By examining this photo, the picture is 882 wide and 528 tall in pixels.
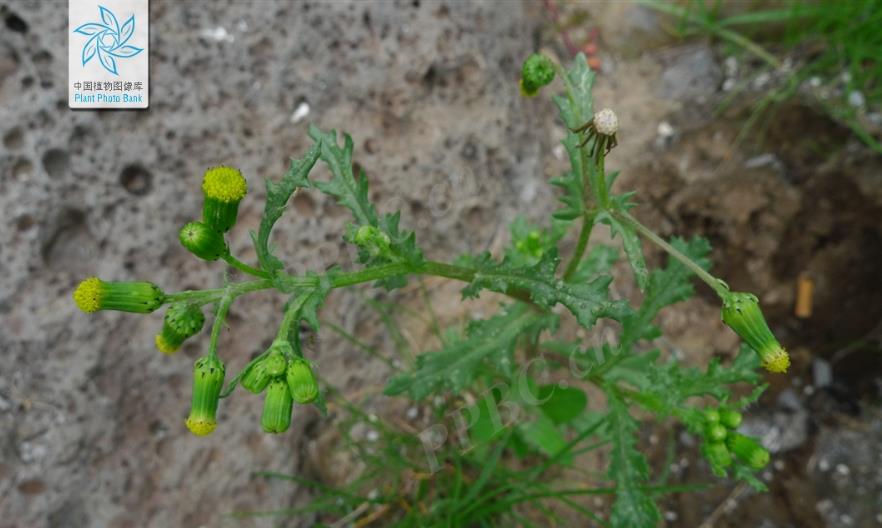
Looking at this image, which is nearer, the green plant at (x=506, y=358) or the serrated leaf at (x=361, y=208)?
the green plant at (x=506, y=358)

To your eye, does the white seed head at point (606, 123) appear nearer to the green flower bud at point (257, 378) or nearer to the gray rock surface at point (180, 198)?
the green flower bud at point (257, 378)

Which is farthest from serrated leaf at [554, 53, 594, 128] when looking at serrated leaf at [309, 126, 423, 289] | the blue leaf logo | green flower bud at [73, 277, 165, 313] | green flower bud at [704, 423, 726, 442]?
the blue leaf logo

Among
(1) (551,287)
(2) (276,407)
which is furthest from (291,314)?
(1) (551,287)

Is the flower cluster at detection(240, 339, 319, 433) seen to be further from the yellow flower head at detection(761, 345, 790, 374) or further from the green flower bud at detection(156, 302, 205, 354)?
the yellow flower head at detection(761, 345, 790, 374)

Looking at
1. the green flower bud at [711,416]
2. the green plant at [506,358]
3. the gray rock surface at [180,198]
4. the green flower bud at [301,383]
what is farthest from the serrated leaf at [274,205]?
the green flower bud at [711,416]

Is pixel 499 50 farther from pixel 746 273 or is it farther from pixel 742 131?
pixel 746 273

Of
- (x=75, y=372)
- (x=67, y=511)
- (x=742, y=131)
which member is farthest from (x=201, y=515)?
(x=742, y=131)

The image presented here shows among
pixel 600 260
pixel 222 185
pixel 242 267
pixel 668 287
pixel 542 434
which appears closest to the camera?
pixel 222 185

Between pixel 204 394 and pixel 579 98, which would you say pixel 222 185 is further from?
pixel 579 98
